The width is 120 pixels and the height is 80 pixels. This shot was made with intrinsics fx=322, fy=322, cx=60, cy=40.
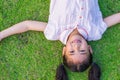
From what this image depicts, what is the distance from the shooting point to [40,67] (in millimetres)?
3078

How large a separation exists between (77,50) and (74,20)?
0.33 m

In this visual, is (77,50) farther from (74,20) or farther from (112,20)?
(112,20)

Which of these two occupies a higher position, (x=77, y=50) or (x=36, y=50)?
(x=77, y=50)

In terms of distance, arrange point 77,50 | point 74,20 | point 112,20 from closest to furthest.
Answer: point 77,50
point 74,20
point 112,20

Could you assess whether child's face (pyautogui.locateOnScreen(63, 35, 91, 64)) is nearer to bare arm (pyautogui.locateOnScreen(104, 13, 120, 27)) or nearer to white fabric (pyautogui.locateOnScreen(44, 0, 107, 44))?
white fabric (pyautogui.locateOnScreen(44, 0, 107, 44))

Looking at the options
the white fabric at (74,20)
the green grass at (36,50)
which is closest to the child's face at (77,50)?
the white fabric at (74,20)

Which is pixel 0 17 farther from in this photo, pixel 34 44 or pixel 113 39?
pixel 113 39

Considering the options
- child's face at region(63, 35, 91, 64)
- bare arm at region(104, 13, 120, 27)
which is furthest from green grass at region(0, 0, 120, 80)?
child's face at region(63, 35, 91, 64)

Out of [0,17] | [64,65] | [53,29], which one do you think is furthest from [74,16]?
[0,17]

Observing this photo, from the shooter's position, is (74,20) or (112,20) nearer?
(74,20)

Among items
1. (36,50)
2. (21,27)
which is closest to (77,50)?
(36,50)

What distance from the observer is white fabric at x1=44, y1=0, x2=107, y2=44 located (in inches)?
115

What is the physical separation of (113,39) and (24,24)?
0.87 meters

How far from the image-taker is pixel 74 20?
294cm
